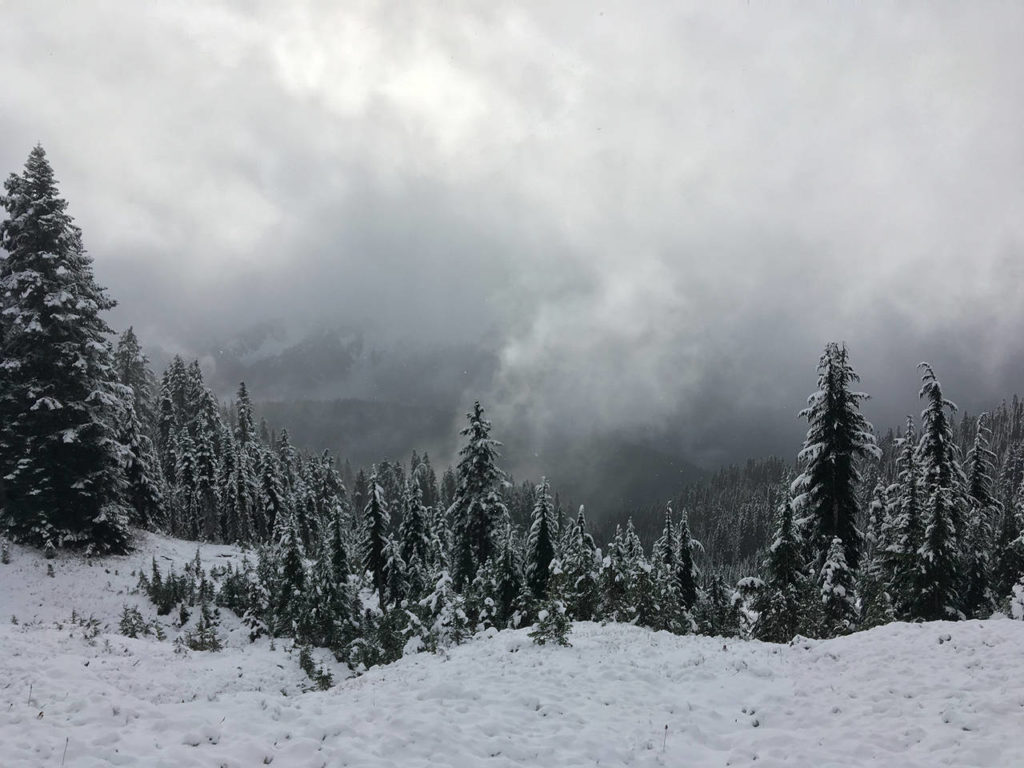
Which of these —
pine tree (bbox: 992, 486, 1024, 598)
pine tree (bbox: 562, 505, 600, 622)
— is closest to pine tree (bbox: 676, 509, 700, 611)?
pine tree (bbox: 992, 486, 1024, 598)

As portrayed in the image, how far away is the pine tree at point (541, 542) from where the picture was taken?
35.6 metres

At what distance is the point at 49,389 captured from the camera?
25.8m

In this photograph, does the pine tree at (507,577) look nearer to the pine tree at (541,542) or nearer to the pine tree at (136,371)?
the pine tree at (541,542)

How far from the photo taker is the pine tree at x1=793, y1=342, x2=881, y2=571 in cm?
2448

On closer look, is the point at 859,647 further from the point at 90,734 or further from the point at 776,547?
the point at 90,734

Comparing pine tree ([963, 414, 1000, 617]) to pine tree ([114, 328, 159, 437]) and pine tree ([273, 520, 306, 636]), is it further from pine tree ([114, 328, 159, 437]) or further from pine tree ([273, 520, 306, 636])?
pine tree ([114, 328, 159, 437])

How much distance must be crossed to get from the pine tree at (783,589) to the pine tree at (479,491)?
16.3 metres

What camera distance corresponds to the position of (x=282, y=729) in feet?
32.3

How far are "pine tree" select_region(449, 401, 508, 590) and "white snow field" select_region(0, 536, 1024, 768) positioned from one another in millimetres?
16719

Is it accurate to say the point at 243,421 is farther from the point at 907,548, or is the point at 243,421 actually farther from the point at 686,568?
the point at 907,548

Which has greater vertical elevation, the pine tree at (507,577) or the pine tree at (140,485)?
the pine tree at (140,485)

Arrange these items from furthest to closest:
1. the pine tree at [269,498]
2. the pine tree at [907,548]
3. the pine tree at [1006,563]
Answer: the pine tree at [269,498] < the pine tree at [1006,563] < the pine tree at [907,548]

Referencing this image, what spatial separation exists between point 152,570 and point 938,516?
37190 mm

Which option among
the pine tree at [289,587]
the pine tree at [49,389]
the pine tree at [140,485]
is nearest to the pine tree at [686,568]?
the pine tree at [289,587]
